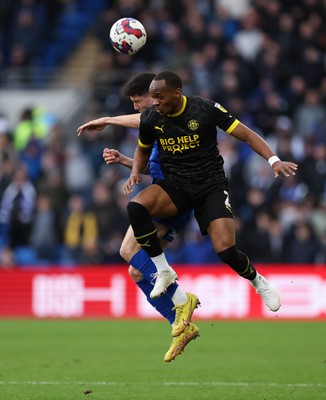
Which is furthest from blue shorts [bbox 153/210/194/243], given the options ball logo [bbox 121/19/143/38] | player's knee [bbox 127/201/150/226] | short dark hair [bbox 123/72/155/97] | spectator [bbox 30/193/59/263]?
spectator [bbox 30/193/59/263]

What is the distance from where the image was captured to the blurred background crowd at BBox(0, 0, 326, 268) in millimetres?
20109

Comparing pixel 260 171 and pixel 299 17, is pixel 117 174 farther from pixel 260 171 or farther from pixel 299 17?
pixel 299 17

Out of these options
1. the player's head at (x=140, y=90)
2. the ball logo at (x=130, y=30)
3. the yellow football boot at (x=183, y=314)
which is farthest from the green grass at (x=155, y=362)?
the ball logo at (x=130, y=30)

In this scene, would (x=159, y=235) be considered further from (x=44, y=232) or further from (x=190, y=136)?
(x=44, y=232)

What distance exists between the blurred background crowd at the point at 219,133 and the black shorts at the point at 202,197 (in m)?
9.02

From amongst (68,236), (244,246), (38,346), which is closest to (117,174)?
(68,236)

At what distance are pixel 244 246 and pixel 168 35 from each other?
575 centimetres

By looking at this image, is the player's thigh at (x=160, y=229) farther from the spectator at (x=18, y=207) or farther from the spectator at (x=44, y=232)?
the spectator at (x=18, y=207)

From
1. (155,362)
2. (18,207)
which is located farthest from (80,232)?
(155,362)

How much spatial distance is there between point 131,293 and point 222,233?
963 cm

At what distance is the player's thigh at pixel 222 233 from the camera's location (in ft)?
34.1

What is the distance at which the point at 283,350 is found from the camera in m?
15.3

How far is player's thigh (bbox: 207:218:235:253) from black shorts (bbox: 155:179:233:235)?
0.31 feet

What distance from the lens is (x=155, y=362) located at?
45.8 feet
